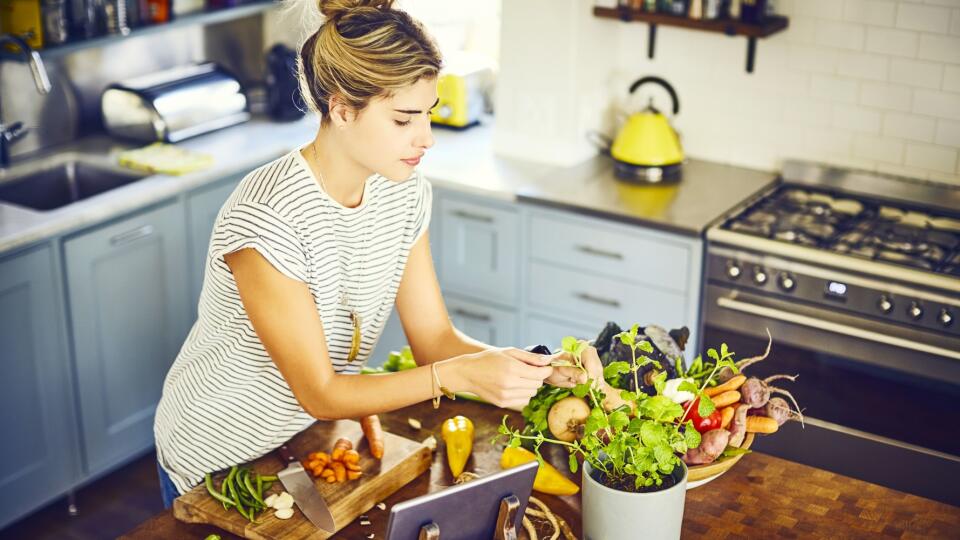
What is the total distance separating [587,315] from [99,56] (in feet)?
7.10

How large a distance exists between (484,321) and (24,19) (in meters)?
1.90

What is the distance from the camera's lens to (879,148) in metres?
4.00

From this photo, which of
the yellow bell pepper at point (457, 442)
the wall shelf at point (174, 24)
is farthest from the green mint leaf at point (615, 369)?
the wall shelf at point (174, 24)

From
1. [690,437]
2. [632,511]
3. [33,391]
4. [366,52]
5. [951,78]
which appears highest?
[366,52]

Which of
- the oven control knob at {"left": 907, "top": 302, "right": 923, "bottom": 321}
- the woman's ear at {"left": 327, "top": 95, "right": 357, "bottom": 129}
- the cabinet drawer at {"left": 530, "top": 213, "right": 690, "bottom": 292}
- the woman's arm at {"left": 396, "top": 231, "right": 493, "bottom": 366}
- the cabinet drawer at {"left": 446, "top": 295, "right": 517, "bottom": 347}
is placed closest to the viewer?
the woman's ear at {"left": 327, "top": 95, "right": 357, "bottom": 129}

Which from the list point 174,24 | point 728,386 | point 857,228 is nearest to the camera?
point 728,386

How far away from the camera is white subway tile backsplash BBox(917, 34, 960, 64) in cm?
378

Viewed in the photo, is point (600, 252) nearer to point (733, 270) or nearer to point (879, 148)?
point (733, 270)

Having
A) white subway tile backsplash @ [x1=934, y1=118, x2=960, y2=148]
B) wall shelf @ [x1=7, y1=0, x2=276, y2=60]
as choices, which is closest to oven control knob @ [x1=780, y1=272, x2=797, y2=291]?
white subway tile backsplash @ [x1=934, y1=118, x2=960, y2=148]

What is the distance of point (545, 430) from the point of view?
2184mm

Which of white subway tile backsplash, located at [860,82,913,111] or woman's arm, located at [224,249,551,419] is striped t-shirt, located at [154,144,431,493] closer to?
woman's arm, located at [224,249,551,419]

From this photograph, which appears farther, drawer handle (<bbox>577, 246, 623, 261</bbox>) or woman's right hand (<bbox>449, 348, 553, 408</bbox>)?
drawer handle (<bbox>577, 246, 623, 261</bbox>)

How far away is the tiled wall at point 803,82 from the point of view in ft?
12.6

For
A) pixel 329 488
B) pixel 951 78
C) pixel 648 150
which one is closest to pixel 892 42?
pixel 951 78
